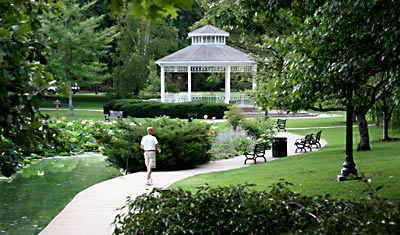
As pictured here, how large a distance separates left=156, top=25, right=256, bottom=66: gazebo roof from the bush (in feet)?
94.0

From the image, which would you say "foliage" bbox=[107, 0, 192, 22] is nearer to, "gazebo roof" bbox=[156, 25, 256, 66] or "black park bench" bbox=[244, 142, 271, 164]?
"black park bench" bbox=[244, 142, 271, 164]

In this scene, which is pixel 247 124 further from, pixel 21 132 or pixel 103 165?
pixel 21 132

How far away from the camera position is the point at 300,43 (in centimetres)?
1348

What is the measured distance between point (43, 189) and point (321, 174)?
26.7 ft

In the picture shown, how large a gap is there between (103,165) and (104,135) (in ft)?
9.21

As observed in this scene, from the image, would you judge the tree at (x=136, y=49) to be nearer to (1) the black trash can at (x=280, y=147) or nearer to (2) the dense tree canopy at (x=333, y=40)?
(1) the black trash can at (x=280, y=147)

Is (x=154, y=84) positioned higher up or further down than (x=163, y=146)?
higher up

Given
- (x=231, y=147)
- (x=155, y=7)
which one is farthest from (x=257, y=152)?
(x=155, y=7)

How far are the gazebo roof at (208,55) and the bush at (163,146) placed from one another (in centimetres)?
2865

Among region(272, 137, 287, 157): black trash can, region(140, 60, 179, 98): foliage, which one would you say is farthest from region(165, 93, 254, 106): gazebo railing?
region(272, 137, 287, 157): black trash can

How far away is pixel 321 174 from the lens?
1822 centimetres

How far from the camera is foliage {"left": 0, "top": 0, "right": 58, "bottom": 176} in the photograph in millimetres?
5816

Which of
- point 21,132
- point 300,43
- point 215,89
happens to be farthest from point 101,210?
point 215,89

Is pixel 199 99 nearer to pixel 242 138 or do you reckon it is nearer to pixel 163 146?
pixel 242 138
